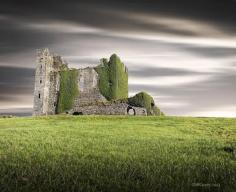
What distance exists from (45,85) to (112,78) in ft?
45.4

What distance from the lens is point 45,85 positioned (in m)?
96.1

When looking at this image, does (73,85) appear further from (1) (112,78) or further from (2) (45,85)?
(1) (112,78)

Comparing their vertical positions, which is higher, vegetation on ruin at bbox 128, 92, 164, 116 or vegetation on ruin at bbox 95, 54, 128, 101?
vegetation on ruin at bbox 95, 54, 128, 101

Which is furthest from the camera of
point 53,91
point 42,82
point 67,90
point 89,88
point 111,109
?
point 53,91

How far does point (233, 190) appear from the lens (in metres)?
9.71

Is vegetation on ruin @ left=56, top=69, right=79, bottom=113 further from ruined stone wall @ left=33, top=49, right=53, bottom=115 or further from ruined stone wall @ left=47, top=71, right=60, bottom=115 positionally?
ruined stone wall @ left=33, top=49, right=53, bottom=115

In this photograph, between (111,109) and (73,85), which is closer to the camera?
(111,109)

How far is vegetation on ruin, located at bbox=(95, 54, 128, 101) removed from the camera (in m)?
94.7

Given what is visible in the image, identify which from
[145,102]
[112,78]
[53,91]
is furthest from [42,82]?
[145,102]

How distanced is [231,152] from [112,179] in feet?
32.2

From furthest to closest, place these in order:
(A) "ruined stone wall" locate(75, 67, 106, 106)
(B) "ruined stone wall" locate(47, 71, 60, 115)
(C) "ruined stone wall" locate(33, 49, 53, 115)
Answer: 1. (B) "ruined stone wall" locate(47, 71, 60, 115)
2. (C) "ruined stone wall" locate(33, 49, 53, 115)
3. (A) "ruined stone wall" locate(75, 67, 106, 106)

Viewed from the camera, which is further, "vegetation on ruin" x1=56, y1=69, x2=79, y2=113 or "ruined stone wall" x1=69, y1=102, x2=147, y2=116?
"vegetation on ruin" x1=56, y1=69, x2=79, y2=113

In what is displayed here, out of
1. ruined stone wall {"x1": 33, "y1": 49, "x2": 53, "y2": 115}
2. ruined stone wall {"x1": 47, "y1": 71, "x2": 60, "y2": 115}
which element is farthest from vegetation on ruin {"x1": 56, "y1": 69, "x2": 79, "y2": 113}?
ruined stone wall {"x1": 33, "y1": 49, "x2": 53, "y2": 115}

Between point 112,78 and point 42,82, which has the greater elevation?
point 112,78
